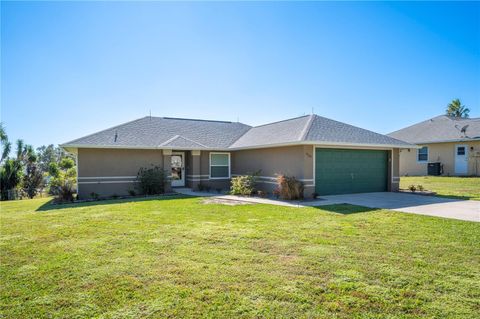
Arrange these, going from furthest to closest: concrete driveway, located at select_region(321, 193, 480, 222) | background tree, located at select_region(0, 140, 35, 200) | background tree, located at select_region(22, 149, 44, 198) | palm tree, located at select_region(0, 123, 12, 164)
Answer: palm tree, located at select_region(0, 123, 12, 164) → background tree, located at select_region(22, 149, 44, 198) → background tree, located at select_region(0, 140, 35, 200) → concrete driveway, located at select_region(321, 193, 480, 222)

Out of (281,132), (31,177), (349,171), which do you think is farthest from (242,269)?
(31,177)

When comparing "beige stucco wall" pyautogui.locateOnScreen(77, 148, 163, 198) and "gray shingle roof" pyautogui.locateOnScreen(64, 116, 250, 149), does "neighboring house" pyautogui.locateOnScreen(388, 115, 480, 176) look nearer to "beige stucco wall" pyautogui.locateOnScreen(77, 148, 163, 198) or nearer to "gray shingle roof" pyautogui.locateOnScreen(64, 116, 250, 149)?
"gray shingle roof" pyautogui.locateOnScreen(64, 116, 250, 149)

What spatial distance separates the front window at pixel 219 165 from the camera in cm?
1866

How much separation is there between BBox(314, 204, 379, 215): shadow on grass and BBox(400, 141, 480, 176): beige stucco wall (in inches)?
720

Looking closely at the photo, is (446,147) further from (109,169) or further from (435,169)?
(109,169)

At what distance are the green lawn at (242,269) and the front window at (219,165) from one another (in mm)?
10506

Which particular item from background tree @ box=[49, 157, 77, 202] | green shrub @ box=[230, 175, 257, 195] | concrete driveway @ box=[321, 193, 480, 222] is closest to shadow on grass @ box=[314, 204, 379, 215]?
concrete driveway @ box=[321, 193, 480, 222]

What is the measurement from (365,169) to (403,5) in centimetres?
767

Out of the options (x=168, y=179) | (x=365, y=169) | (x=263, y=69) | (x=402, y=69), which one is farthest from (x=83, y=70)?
(x=402, y=69)

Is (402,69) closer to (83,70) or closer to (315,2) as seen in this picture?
(315,2)

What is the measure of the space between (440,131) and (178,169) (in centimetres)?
2334

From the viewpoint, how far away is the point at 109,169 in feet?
51.4

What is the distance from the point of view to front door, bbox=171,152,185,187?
1881cm

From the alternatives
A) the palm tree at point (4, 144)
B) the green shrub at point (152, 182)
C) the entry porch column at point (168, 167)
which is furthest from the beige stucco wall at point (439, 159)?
the palm tree at point (4, 144)
